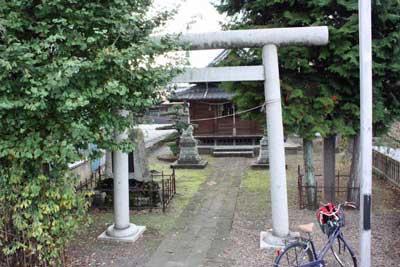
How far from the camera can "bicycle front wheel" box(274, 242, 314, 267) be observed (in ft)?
17.2

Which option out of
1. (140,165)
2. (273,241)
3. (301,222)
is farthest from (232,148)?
(273,241)

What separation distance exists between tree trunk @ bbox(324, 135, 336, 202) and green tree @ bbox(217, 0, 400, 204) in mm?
751

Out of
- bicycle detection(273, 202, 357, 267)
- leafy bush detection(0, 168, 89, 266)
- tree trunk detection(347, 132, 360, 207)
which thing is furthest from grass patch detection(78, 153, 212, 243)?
tree trunk detection(347, 132, 360, 207)

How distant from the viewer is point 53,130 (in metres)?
4.58

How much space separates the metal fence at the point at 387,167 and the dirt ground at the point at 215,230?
0.24 m

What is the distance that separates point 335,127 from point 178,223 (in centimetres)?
412

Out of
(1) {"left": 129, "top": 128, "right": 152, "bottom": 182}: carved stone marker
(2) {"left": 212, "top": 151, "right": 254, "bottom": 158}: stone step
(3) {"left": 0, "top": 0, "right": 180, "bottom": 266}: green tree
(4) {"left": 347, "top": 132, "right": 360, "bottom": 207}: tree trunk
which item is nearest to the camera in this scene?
(3) {"left": 0, "top": 0, "right": 180, "bottom": 266}: green tree

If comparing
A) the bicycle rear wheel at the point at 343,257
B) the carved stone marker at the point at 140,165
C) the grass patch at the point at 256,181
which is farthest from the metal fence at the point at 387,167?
the carved stone marker at the point at 140,165

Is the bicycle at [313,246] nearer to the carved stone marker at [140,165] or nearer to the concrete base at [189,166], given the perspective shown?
the carved stone marker at [140,165]

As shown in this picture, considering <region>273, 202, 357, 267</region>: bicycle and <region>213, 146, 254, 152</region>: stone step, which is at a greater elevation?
<region>213, 146, 254, 152</region>: stone step

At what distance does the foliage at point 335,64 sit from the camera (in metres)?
7.66

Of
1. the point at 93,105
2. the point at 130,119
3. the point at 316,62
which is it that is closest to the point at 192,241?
the point at 130,119

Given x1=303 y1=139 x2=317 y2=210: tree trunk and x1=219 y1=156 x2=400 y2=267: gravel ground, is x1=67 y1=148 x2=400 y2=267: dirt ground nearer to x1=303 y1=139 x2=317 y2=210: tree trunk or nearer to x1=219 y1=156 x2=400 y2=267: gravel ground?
x1=219 y1=156 x2=400 y2=267: gravel ground

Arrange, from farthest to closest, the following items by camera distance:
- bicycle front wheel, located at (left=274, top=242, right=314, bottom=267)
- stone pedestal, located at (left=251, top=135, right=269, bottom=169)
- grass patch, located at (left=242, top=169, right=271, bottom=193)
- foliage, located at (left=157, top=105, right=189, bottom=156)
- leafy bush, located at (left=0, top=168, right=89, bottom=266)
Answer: foliage, located at (left=157, top=105, right=189, bottom=156) → stone pedestal, located at (left=251, top=135, right=269, bottom=169) → grass patch, located at (left=242, top=169, right=271, bottom=193) → bicycle front wheel, located at (left=274, top=242, right=314, bottom=267) → leafy bush, located at (left=0, top=168, right=89, bottom=266)
